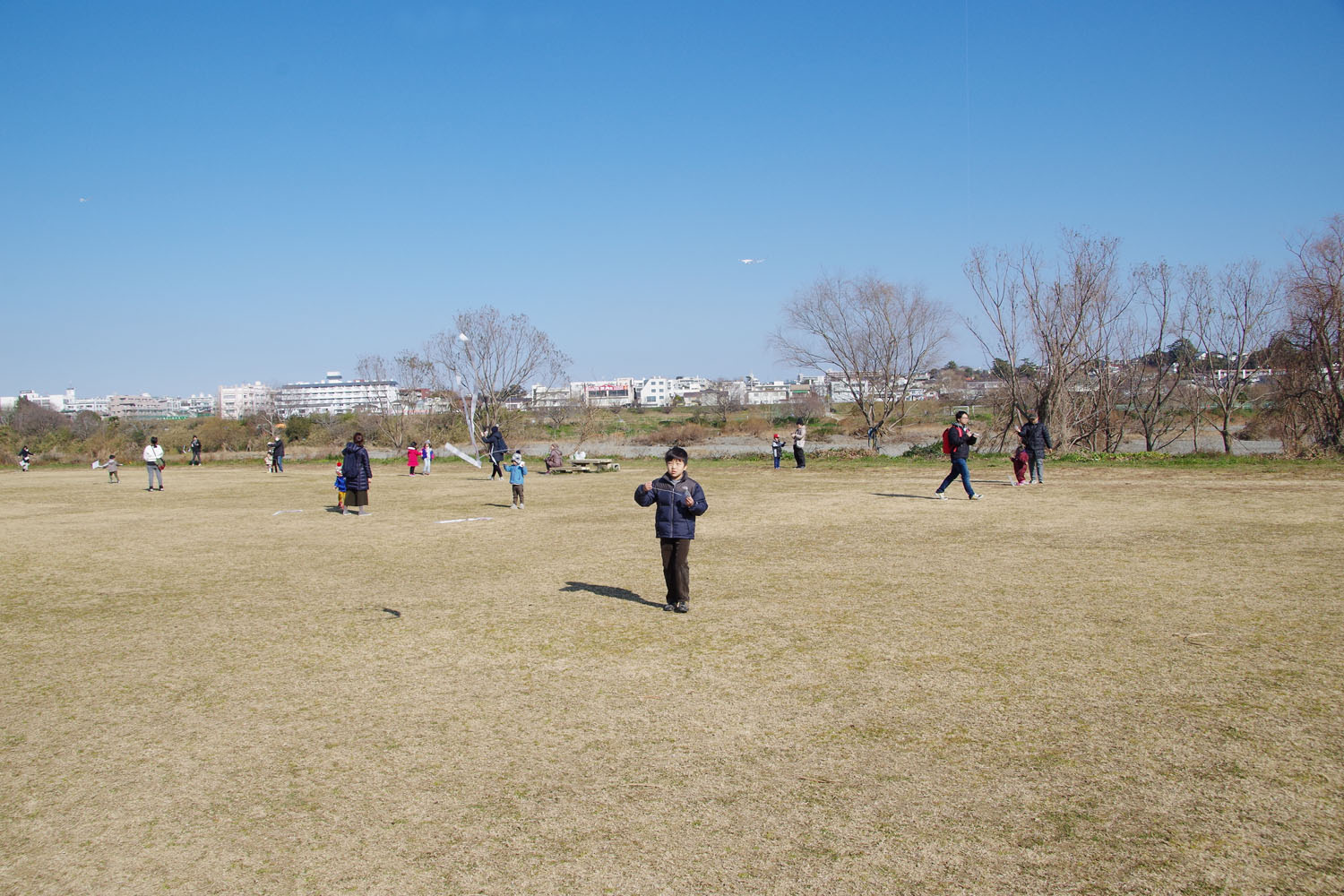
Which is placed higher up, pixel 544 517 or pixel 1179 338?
pixel 1179 338

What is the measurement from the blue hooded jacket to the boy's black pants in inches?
3.2

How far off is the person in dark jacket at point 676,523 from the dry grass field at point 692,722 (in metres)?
0.25

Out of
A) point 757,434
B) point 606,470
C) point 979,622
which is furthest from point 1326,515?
point 757,434

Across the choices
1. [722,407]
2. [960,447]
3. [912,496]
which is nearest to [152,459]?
[912,496]

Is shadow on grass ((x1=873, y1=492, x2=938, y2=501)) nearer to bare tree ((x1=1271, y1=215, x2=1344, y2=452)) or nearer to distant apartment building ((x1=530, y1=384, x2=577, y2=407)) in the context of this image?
bare tree ((x1=1271, y1=215, x2=1344, y2=452))

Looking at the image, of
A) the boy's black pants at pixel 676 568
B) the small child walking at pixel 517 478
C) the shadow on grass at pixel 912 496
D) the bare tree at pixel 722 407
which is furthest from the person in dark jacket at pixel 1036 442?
the bare tree at pixel 722 407

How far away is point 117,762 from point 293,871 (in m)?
1.99

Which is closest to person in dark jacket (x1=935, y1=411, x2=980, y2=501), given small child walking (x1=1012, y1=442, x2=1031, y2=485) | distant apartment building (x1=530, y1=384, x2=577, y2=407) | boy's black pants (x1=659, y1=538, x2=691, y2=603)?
small child walking (x1=1012, y1=442, x2=1031, y2=485)

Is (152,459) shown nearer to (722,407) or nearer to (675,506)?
(675,506)

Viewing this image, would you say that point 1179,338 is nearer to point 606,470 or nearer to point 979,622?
point 606,470

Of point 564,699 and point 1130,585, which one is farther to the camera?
point 1130,585

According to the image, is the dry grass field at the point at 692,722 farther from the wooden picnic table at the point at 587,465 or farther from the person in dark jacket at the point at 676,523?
the wooden picnic table at the point at 587,465

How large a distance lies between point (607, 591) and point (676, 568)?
1371mm

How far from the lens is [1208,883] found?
3465 mm
